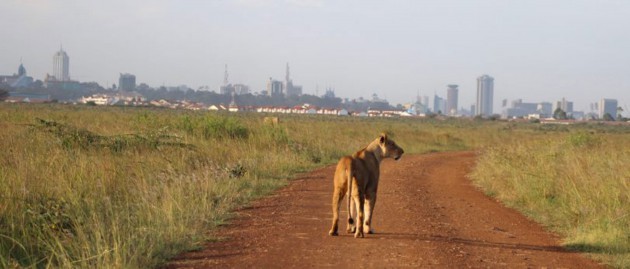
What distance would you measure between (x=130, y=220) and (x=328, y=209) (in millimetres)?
3465

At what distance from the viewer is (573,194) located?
1262 cm

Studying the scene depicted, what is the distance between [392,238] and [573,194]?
4.54 metres

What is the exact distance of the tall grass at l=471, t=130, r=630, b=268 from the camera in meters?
9.67

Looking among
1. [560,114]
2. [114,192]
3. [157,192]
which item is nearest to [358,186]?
[157,192]

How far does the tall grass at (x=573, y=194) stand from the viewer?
31.7 feet

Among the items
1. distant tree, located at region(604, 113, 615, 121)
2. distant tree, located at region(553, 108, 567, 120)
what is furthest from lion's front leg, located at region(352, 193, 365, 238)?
distant tree, located at region(553, 108, 567, 120)

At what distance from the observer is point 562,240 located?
33.0ft

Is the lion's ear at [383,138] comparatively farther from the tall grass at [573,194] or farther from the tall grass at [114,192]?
the tall grass at [573,194]

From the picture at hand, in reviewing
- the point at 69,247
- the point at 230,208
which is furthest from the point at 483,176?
the point at 69,247

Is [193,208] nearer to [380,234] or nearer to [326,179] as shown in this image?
[380,234]

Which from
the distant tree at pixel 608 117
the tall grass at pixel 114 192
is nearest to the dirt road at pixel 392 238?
the tall grass at pixel 114 192

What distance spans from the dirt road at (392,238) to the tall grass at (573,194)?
37cm

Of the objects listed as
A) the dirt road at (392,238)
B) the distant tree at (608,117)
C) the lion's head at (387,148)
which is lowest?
the dirt road at (392,238)

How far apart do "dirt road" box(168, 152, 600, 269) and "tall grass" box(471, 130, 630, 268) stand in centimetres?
37
